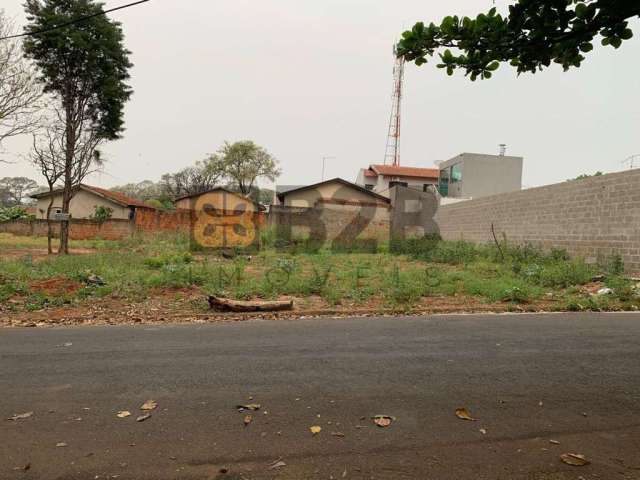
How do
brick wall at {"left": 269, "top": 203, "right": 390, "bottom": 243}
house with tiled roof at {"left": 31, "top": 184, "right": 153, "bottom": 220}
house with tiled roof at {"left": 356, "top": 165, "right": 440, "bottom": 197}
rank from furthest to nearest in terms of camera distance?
1. house with tiled roof at {"left": 356, "top": 165, "right": 440, "bottom": 197}
2. house with tiled roof at {"left": 31, "top": 184, "right": 153, "bottom": 220}
3. brick wall at {"left": 269, "top": 203, "right": 390, "bottom": 243}

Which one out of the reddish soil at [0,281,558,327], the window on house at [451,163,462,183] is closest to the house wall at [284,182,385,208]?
the window on house at [451,163,462,183]

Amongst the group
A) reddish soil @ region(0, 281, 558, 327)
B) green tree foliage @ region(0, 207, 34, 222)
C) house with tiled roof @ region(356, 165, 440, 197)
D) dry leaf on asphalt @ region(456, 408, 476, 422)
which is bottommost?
reddish soil @ region(0, 281, 558, 327)

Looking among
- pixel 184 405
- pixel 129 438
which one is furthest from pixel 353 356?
pixel 129 438

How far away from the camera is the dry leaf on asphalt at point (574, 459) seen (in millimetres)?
2002

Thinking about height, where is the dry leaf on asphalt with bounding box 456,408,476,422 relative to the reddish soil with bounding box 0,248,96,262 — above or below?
above

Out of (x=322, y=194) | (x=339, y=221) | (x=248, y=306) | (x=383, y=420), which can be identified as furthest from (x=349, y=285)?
(x=322, y=194)

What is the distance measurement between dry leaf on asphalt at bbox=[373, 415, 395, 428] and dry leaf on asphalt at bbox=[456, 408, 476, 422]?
436 millimetres

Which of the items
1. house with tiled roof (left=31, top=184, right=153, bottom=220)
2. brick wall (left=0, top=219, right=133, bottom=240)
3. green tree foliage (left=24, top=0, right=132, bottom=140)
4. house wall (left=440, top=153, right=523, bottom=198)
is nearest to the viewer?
green tree foliage (left=24, top=0, right=132, bottom=140)

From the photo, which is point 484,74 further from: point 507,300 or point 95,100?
point 95,100

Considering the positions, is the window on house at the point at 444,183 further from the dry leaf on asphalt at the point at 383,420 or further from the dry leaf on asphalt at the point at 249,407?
the dry leaf on asphalt at the point at 249,407

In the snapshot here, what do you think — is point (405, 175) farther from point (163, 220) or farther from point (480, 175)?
point (163, 220)

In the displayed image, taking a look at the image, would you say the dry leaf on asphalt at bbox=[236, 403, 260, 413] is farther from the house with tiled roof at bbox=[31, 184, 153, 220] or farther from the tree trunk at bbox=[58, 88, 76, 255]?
the house with tiled roof at bbox=[31, 184, 153, 220]

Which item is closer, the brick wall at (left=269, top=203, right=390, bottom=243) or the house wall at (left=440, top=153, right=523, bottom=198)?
the brick wall at (left=269, top=203, right=390, bottom=243)

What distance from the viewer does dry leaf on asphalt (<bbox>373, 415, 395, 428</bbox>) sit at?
242cm
